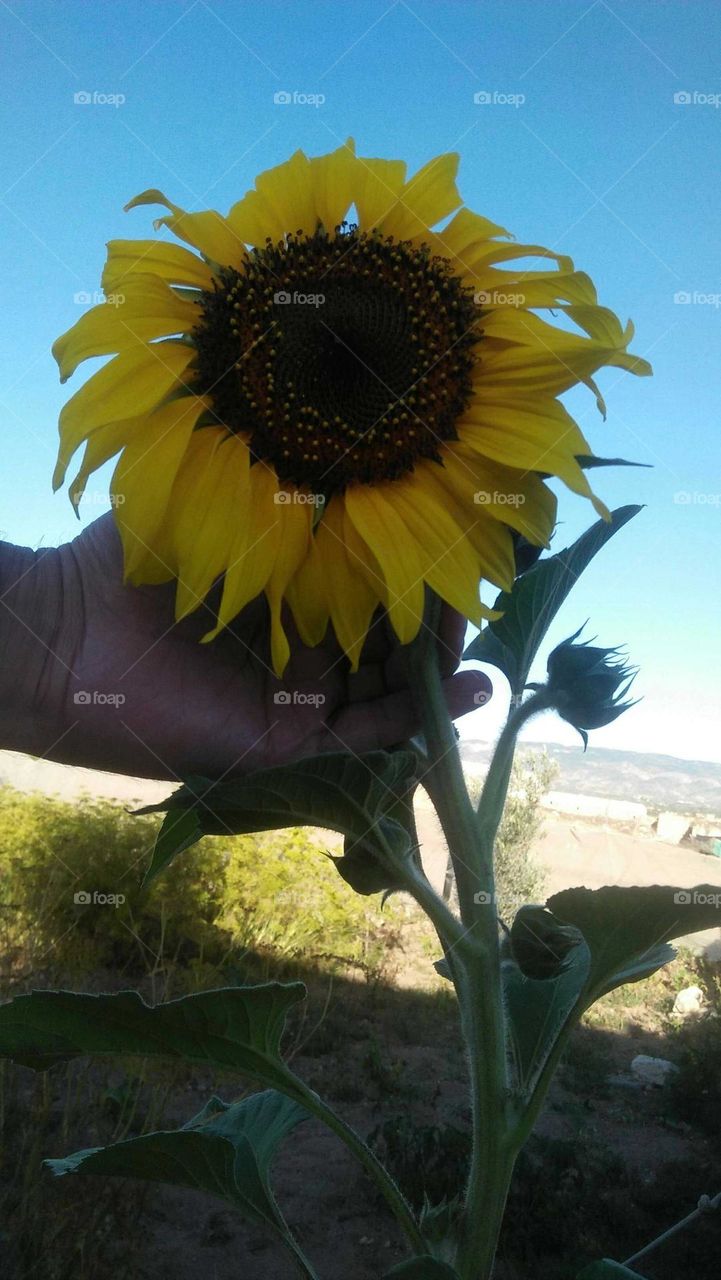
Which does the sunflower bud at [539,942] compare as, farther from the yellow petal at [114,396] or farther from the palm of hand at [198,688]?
the yellow petal at [114,396]

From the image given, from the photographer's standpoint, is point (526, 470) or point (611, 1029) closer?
point (526, 470)

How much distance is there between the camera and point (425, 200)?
732 mm

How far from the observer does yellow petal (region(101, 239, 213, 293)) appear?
686 millimetres

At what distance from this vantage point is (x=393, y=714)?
73 centimetres

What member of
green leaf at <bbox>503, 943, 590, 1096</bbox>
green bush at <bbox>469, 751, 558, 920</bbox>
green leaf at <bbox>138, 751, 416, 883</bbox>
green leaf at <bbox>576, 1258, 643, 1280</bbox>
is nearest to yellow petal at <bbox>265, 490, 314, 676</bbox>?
green leaf at <bbox>138, 751, 416, 883</bbox>

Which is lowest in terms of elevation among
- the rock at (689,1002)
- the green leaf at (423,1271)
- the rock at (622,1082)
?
the rock at (622,1082)

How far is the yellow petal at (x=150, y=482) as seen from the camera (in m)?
0.64

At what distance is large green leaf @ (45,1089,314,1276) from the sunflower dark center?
1.59 feet

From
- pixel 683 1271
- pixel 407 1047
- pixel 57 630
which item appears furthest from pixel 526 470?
pixel 407 1047

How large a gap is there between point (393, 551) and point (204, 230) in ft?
0.98

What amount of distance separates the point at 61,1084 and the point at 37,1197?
901 millimetres

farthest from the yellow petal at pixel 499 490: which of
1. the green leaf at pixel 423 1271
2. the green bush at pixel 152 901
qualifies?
the green bush at pixel 152 901

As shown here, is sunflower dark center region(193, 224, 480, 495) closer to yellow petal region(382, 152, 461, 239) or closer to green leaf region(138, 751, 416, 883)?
yellow petal region(382, 152, 461, 239)

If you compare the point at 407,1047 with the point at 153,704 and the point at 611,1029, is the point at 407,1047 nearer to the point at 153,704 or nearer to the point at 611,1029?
the point at 611,1029
